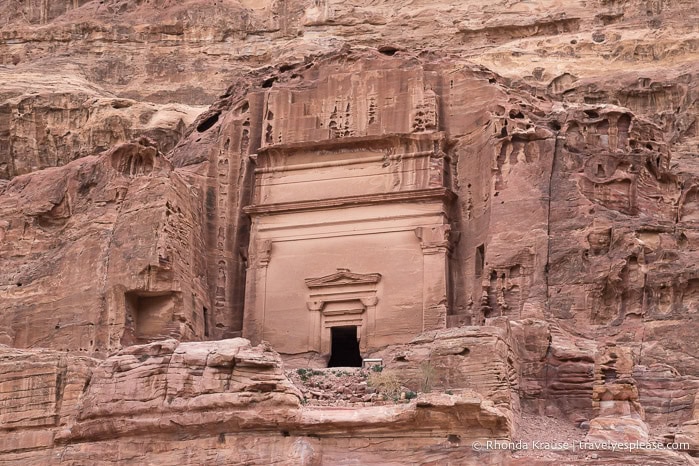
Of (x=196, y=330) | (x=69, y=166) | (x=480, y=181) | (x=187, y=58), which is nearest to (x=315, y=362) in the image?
(x=196, y=330)

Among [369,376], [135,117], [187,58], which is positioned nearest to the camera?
[369,376]

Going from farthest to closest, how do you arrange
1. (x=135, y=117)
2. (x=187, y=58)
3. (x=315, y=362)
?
(x=187, y=58)
(x=135, y=117)
(x=315, y=362)

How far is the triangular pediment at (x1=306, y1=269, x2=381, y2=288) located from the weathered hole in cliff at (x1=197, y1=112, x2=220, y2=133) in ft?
→ 20.3

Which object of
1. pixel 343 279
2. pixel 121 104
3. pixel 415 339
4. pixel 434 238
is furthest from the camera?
pixel 121 104

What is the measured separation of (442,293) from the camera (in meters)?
38.2

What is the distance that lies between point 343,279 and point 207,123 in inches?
273

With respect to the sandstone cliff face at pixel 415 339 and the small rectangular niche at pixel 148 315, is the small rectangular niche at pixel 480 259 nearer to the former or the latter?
the sandstone cliff face at pixel 415 339

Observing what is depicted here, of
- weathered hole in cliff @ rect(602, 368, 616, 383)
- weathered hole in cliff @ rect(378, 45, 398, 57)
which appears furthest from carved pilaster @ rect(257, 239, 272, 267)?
weathered hole in cliff @ rect(602, 368, 616, 383)

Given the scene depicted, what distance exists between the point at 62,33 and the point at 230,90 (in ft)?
77.7

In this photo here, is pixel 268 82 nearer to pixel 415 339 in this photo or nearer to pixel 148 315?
pixel 148 315

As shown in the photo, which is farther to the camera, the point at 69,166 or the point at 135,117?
the point at 135,117

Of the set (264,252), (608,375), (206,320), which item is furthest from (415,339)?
(264,252)

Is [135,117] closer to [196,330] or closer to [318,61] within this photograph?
[318,61]

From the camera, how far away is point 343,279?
1539 inches
